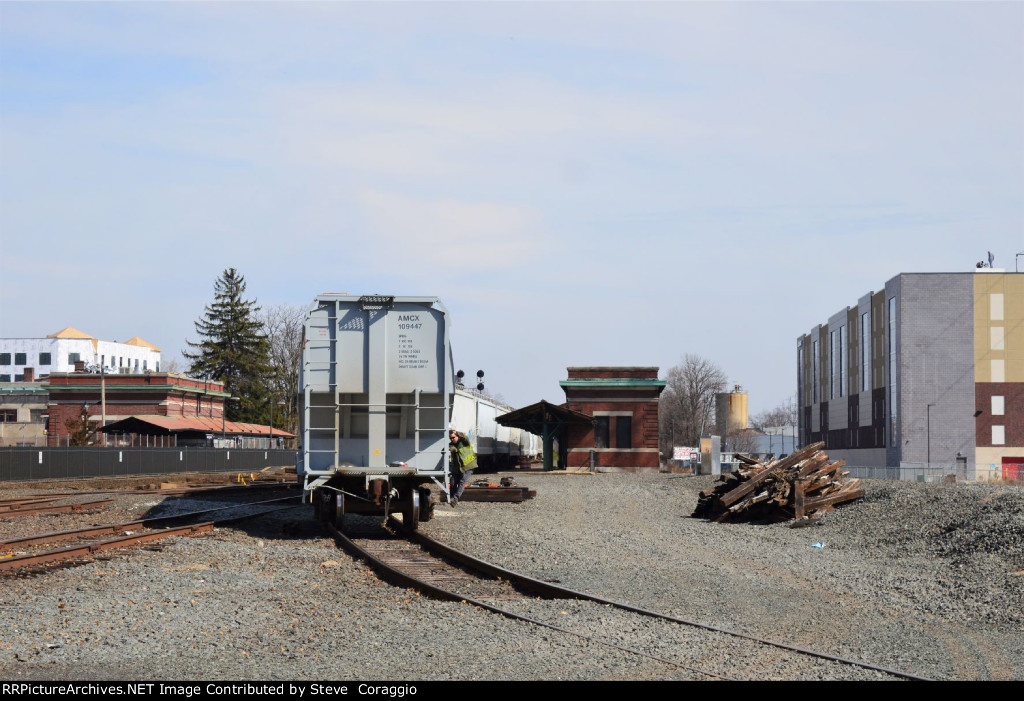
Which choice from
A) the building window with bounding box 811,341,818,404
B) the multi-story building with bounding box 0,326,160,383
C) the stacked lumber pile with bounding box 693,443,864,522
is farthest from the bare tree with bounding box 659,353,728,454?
the stacked lumber pile with bounding box 693,443,864,522

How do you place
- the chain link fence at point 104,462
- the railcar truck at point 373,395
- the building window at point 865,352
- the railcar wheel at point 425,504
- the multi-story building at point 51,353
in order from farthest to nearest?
1. the multi-story building at point 51,353
2. the building window at point 865,352
3. the chain link fence at point 104,462
4. the railcar wheel at point 425,504
5. the railcar truck at point 373,395

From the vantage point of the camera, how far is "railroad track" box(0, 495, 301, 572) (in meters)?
13.7

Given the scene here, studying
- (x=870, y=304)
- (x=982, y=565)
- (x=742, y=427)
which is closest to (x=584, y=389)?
(x=870, y=304)

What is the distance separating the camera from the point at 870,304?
3292 inches

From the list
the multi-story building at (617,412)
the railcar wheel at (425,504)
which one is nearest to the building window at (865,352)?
the multi-story building at (617,412)

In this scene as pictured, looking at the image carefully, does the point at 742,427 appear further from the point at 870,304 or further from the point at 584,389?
the point at 584,389

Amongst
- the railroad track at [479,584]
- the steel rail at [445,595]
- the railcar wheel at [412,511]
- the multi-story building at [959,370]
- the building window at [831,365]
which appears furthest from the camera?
the building window at [831,365]

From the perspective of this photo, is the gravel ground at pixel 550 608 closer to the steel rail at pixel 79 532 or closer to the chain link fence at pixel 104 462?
the steel rail at pixel 79 532

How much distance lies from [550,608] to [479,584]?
207 centimetres

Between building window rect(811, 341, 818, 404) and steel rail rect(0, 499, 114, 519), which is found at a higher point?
building window rect(811, 341, 818, 404)

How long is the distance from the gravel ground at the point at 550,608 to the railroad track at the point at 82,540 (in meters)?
0.55

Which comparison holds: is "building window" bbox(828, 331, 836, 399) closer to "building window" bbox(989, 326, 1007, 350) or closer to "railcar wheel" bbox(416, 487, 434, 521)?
"building window" bbox(989, 326, 1007, 350)

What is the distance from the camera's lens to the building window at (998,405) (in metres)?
73.5

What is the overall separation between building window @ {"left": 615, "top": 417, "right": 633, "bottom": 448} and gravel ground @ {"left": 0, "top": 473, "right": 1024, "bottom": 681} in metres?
40.2
